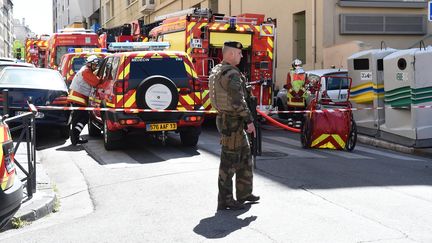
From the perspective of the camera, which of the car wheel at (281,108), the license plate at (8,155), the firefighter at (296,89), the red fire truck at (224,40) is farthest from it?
the car wheel at (281,108)

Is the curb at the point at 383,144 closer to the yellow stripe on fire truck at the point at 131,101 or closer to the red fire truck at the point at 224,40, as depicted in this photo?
the red fire truck at the point at 224,40

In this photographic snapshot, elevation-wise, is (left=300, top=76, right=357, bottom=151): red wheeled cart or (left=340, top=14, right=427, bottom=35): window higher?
(left=340, top=14, right=427, bottom=35): window

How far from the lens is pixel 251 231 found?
5.44 meters

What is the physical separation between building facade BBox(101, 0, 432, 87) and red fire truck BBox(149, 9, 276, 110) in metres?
3.87

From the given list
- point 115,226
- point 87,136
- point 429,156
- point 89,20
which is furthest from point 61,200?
point 89,20

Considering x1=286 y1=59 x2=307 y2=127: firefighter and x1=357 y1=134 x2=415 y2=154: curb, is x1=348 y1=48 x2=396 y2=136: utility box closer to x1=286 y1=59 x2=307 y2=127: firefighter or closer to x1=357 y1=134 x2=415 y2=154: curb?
x1=357 y1=134 x2=415 y2=154: curb

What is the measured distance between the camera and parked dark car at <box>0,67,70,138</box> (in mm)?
11375

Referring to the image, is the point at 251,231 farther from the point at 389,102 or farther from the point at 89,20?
the point at 89,20

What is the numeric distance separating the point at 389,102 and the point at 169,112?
4998mm

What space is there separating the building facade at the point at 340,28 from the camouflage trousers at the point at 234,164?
39.0ft

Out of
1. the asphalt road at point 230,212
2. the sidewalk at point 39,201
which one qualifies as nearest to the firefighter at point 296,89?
the asphalt road at point 230,212

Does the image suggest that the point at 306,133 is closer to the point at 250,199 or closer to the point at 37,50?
the point at 250,199

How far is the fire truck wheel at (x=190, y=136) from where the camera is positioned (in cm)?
1085

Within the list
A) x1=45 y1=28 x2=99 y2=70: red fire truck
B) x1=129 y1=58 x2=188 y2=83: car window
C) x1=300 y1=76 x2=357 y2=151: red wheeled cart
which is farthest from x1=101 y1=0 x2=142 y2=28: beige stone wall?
x1=300 y1=76 x2=357 y2=151: red wheeled cart
